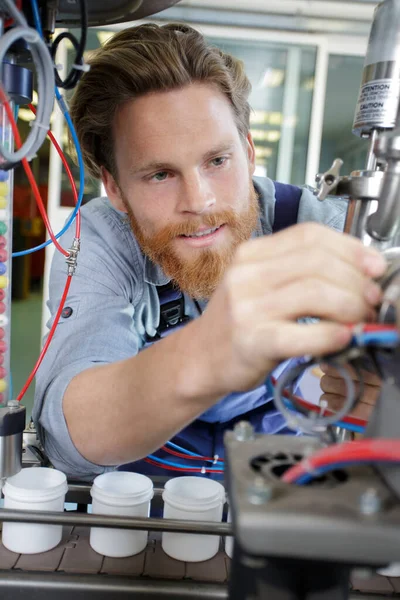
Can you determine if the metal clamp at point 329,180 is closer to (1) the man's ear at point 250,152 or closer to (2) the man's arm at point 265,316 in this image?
(2) the man's arm at point 265,316

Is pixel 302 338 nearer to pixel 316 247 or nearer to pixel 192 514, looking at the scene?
pixel 316 247

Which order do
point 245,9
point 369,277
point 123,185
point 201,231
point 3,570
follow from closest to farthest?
1. point 369,277
2. point 3,570
3. point 201,231
4. point 123,185
5. point 245,9

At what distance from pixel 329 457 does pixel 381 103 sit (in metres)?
0.42

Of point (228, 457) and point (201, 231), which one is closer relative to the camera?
point (228, 457)

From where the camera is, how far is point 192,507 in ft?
2.37

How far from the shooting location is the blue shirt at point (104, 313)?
0.90m

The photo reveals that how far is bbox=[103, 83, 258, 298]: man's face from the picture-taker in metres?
1.11

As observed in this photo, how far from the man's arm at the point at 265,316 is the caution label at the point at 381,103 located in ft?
0.73

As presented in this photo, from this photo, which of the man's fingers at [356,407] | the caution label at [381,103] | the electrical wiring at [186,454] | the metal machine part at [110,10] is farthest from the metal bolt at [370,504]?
the electrical wiring at [186,454]

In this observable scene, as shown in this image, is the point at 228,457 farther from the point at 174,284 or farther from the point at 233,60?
the point at 233,60

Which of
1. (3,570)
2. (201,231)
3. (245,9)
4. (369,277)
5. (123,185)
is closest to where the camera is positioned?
Result: (369,277)

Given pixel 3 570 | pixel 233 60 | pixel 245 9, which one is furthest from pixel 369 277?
pixel 245 9

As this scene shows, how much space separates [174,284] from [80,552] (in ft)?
2.11

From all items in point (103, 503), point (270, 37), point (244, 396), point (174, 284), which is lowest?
point (244, 396)
